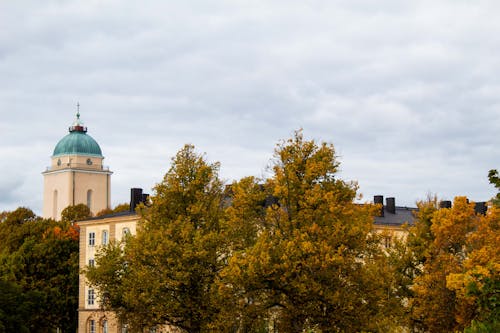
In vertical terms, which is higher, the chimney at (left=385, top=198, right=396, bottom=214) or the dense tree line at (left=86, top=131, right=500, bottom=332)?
the chimney at (left=385, top=198, right=396, bottom=214)

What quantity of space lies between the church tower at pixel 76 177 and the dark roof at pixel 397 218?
7566 centimetres

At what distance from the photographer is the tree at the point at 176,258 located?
52406 millimetres

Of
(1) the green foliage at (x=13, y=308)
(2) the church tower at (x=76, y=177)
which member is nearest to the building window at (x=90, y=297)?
(1) the green foliage at (x=13, y=308)

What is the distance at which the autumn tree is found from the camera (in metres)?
44.2

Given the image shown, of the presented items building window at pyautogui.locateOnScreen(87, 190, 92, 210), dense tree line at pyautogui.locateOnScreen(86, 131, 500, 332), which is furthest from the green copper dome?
dense tree line at pyautogui.locateOnScreen(86, 131, 500, 332)

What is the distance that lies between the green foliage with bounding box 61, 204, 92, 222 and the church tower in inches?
462

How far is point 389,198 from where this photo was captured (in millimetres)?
95938

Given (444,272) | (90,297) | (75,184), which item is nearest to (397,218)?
(90,297)

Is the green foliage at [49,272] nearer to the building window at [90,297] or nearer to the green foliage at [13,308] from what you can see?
the building window at [90,297]

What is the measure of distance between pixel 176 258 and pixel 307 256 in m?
10.7

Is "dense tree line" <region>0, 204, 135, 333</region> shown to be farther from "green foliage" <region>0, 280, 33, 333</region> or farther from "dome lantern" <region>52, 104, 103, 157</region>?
"dome lantern" <region>52, 104, 103, 157</region>

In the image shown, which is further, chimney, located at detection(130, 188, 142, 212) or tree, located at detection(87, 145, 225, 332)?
chimney, located at detection(130, 188, 142, 212)

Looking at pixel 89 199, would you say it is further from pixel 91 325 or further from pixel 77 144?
pixel 91 325

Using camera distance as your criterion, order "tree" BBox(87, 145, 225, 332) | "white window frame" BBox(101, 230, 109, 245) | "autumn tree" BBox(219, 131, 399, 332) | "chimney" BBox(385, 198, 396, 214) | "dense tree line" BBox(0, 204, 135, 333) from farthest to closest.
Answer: "white window frame" BBox(101, 230, 109, 245)
"dense tree line" BBox(0, 204, 135, 333)
"chimney" BBox(385, 198, 396, 214)
"tree" BBox(87, 145, 225, 332)
"autumn tree" BBox(219, 131, 399, 332)
